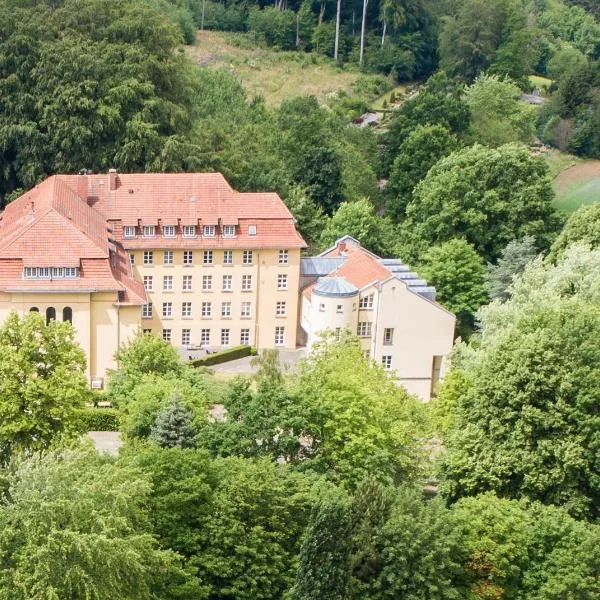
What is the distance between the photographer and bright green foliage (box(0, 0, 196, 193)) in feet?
285

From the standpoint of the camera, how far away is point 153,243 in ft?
249

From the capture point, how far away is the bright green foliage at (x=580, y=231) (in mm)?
79625

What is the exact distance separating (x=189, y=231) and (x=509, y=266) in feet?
71.6

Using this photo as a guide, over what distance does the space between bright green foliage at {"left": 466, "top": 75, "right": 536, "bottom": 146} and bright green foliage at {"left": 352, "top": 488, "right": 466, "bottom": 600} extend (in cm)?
6375

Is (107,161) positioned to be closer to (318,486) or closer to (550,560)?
(318,486)

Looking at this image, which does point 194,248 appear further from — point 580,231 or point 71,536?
point 71,536

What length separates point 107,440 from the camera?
62312 mm

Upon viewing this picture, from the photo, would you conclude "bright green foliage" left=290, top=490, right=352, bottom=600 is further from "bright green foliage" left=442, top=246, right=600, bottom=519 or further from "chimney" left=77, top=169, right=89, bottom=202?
"chimney" left=77, top=169, right=89, bottom=202

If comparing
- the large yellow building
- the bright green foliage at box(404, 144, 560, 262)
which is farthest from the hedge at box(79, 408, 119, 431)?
the bright green foliage at box(404, 144, 560, 262)

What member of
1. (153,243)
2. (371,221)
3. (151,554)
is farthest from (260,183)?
(151,554)

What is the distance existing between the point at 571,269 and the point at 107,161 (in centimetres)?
3430

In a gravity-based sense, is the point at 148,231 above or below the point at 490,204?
above

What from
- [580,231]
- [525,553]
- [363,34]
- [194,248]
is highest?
[363,34]

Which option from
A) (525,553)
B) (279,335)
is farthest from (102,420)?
(525,553)
